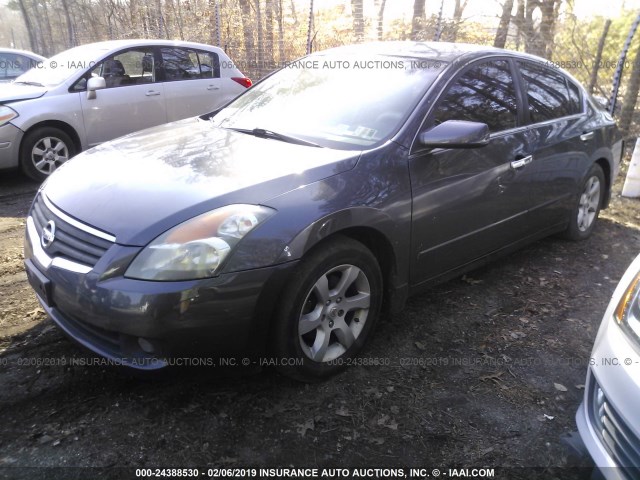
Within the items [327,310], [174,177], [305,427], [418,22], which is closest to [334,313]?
[327,310]

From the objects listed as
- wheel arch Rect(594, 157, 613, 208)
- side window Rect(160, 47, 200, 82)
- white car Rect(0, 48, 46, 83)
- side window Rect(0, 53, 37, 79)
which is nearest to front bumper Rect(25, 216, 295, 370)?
wheel arch Rect(594, 157, 613, 208)

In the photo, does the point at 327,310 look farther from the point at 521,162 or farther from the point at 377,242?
the point at 521,162

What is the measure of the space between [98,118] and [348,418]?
5.43 metres

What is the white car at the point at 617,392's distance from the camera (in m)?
1.68

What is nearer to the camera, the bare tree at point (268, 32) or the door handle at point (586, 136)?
the door handle at point (586, 136)

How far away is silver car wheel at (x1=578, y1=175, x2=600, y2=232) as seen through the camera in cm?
455

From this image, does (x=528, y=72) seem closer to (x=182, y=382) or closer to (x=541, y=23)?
(x=182, y=382)

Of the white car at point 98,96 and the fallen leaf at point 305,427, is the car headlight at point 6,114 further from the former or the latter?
the fallen leaf at point 305,427

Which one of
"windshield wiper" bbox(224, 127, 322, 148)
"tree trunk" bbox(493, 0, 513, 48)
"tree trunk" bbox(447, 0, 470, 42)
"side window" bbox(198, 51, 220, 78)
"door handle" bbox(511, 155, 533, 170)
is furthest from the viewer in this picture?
"tree trunk" bbox(493, 0, 513, 48)

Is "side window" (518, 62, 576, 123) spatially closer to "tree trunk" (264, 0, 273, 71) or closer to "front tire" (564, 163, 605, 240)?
"front tire" (564, 163, 605, 240)

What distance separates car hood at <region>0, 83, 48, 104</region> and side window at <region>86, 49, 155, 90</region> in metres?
0.42

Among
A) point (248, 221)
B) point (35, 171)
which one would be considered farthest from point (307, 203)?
point (35, 171)

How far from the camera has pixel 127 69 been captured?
21.7 ft

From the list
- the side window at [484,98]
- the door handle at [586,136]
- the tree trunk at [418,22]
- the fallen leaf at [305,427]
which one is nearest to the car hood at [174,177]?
the side window at [484,98]
